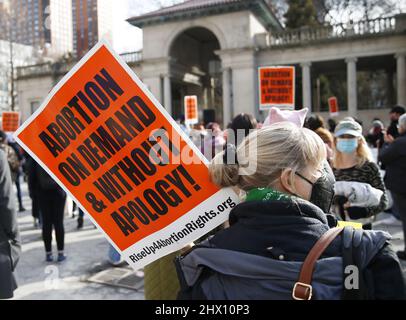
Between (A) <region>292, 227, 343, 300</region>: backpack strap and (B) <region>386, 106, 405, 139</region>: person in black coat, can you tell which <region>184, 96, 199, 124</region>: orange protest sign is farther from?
(A) <region>292, 227, 343, 300</region>: backpack strap

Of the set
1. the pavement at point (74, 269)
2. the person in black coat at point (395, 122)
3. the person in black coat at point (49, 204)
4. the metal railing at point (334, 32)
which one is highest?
the metal railing at point (334, 32)

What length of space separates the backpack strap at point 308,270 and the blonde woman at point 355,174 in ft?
7.04

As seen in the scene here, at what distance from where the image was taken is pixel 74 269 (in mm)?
5453

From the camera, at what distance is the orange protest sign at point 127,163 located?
→ 1991 millimetres

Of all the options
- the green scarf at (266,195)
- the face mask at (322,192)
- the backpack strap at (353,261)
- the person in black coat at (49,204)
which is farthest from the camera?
the person in black coat at (49,204)

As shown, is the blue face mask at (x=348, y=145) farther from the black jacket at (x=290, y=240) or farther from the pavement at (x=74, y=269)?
the black jacket at (x=290, y=240)

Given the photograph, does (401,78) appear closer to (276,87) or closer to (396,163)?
(276,87)

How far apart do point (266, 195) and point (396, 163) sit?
4.43m

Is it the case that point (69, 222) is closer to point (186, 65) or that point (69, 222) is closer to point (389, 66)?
point (186, 65)

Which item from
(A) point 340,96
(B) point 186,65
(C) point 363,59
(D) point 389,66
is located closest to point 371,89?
(A) point 340,96

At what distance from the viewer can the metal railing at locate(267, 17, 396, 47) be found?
76.1 feet

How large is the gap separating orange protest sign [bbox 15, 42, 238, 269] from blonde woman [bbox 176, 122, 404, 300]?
495 mm

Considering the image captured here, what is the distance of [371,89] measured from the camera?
36.9 meters

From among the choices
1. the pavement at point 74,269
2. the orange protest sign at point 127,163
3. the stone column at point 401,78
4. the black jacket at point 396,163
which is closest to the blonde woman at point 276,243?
the orange protest sign at point 127,163
